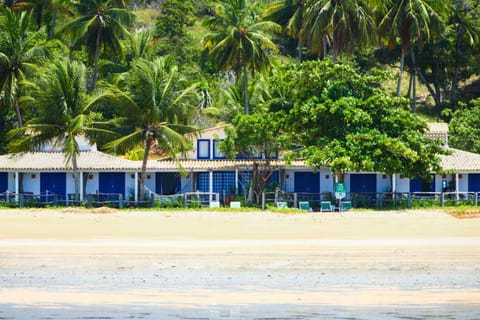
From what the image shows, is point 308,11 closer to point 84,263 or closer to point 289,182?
point 289,182

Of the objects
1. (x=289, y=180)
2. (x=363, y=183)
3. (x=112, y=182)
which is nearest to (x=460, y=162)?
(x=363, y=183)

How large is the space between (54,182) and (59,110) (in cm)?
398

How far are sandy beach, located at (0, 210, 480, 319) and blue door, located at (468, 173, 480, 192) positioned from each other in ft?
31.4

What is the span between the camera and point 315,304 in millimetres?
22500

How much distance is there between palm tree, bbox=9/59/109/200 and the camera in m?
47.1

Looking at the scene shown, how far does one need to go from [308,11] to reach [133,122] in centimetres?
1431

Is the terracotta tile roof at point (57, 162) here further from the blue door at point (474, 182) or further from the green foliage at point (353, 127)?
the blue door at point (474, 182)

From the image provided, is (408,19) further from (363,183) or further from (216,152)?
(216,152)

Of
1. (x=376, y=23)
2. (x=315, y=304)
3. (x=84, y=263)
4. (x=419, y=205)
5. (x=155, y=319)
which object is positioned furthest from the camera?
(x=376, y=23)

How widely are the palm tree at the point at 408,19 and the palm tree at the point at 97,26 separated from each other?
569 inches

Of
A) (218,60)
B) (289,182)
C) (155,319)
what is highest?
(218,60)

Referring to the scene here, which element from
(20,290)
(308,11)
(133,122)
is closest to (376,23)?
(308,11)

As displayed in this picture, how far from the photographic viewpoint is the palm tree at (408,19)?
194 feet

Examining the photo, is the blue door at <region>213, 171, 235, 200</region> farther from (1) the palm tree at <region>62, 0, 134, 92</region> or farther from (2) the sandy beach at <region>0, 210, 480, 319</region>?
(1) the palm tree at <region>62, 0, 134, 92</region>
